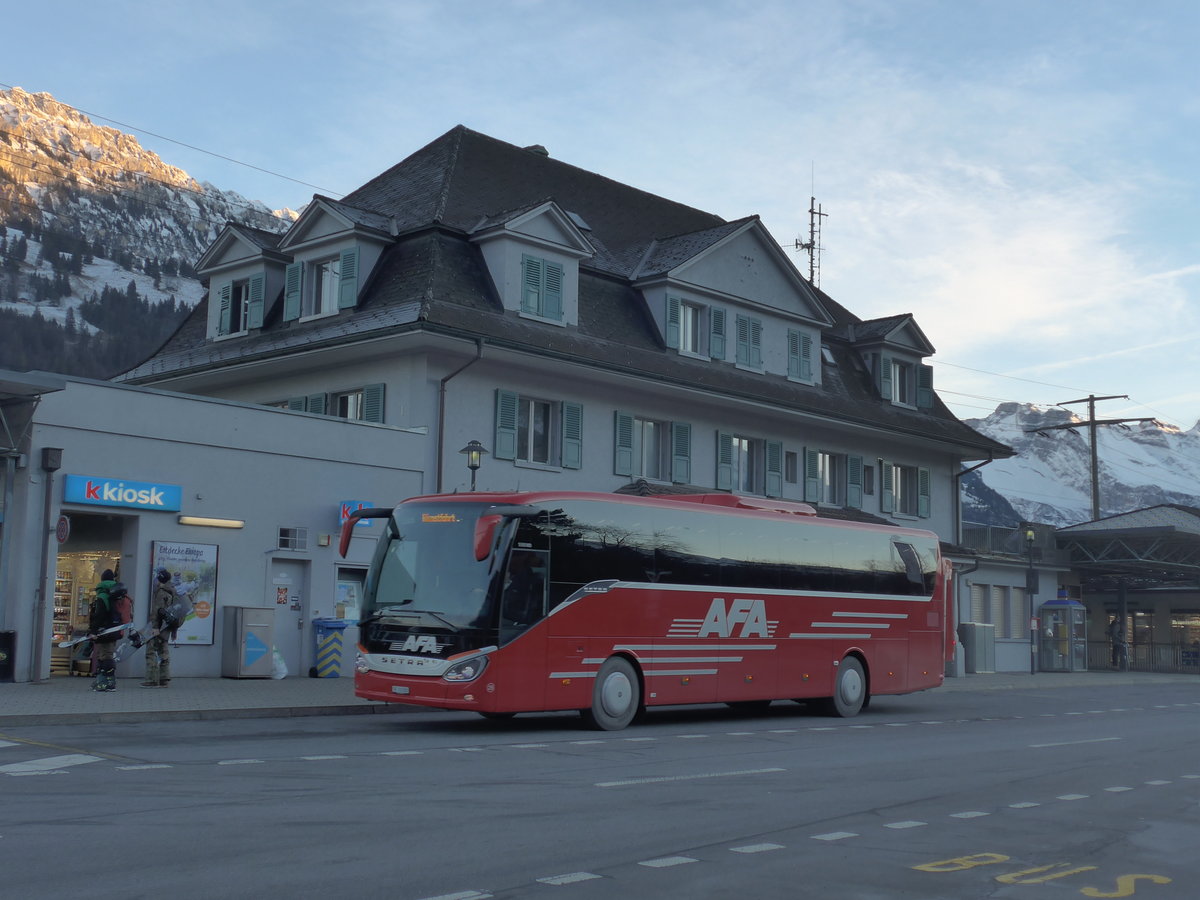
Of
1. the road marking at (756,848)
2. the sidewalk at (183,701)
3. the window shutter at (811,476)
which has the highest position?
the window shutter at (811,476)

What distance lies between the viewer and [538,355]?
29094 mm

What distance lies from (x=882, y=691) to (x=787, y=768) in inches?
414

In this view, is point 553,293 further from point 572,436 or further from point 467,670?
point 467,670

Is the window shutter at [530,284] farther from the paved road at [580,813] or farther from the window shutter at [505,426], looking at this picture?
the paved road at [580,813]

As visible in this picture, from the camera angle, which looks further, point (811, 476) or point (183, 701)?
point (811, 476)

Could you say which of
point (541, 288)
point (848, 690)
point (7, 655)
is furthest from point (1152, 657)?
point (7, 655)

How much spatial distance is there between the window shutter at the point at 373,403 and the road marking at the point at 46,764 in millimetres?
16331

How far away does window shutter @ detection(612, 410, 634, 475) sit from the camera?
32562 mm

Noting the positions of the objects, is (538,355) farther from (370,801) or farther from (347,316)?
(370,801)

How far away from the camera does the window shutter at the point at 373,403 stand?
28.9 meters

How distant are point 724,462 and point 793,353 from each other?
185 inches

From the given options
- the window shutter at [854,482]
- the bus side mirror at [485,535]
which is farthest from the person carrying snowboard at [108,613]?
the window shutter at [854,482]

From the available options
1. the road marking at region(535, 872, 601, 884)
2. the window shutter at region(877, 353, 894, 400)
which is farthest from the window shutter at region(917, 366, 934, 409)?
the road marking at region(535, 872, 601, 884)

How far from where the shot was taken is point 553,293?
31.3 m
